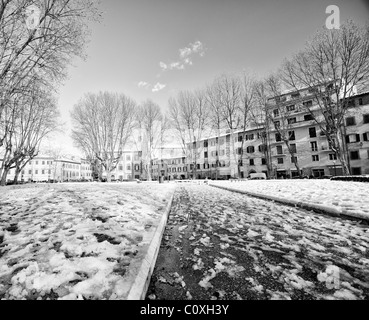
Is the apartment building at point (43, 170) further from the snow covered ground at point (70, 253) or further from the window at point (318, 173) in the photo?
the snow covered ground at point (70, 253)

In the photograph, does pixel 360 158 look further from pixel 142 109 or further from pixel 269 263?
pixel 269 263

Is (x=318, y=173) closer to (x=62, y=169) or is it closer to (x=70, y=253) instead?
(x=70, y=253)

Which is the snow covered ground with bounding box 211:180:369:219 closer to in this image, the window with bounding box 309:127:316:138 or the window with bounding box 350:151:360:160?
the window with bounding box 350:151:360:160

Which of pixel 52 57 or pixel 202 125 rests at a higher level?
pixel 202 125

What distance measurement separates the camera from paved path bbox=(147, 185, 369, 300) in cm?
176

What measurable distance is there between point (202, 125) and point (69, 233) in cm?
3330

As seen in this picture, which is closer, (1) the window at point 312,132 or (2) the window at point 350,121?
(2) the window at point 350,121

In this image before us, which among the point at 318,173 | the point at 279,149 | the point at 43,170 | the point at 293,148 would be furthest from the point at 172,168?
the point at 43,170

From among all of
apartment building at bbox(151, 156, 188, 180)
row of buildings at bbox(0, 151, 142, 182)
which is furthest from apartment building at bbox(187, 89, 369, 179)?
row of buildings at bbox(0, 151, 142, 182)

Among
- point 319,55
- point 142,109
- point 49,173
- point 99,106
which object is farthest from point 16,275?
point 49,173

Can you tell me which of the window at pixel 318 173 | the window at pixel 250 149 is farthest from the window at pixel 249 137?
the window at pixel 318 173

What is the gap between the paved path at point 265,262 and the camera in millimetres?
1756

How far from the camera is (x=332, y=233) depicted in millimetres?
3330

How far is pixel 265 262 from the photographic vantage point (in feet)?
Answer: 7.69
